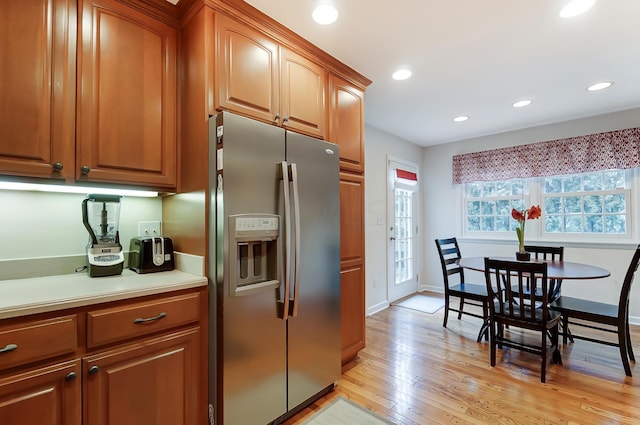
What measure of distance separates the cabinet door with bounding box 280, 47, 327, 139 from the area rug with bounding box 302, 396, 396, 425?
184 cm

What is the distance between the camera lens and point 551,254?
327 centimetres

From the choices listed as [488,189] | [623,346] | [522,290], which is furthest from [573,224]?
[522,290]

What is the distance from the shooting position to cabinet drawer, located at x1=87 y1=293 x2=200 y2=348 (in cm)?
123

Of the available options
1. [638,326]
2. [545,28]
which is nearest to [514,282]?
[638,326]

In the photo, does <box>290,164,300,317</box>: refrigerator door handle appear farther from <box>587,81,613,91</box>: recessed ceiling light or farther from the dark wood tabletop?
<box>587,81,613,91</box>: recessed ceiling light

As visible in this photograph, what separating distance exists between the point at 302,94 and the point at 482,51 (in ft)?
4.59

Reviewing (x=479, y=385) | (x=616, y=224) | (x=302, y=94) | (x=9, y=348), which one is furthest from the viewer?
(x=616, y=224)

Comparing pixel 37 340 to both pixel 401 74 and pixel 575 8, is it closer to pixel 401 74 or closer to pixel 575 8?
pixel 401 74

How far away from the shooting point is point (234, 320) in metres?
1.52

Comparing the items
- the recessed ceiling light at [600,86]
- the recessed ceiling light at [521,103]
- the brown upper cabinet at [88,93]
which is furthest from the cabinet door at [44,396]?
the recessed ceiling light at [600,86]

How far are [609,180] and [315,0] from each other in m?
4.05

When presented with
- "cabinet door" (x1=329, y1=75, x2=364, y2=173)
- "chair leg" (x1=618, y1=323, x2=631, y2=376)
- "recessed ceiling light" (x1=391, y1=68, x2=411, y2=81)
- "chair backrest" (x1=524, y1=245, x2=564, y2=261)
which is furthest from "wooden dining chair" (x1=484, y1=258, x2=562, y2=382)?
"recessed ceiling light" (x1=391, y1=68, x2=411, y2=81)

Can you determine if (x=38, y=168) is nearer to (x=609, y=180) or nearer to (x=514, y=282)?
(x=514, y=282)

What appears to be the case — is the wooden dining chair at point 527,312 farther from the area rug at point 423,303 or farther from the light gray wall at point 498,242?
the light gray wall at point 498,242
